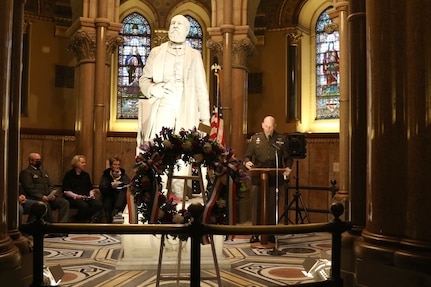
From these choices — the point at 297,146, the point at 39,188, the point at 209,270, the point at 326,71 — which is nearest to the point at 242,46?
the point at 326,71

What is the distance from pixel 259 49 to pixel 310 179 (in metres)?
3.37

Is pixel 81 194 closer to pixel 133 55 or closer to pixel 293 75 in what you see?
pixel 133 55

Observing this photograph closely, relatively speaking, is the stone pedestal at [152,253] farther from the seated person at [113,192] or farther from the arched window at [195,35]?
the arched window at [195,35]

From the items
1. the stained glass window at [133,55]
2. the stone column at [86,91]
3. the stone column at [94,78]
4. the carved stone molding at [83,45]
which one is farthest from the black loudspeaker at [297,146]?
the stained glass window at [133,55]

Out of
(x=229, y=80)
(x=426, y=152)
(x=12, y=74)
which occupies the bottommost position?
(x=426, y=152)

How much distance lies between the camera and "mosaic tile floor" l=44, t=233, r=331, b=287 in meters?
5.05

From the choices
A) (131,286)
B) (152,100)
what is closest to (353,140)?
(131,286)

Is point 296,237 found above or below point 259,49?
below

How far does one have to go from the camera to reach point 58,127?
12.3m

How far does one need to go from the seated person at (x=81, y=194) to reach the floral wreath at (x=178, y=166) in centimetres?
394

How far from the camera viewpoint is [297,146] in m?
7.81

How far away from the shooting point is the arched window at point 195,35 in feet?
44.1

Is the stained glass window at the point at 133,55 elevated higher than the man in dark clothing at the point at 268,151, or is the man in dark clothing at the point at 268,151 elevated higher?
the stained glass window at the point at 133,55

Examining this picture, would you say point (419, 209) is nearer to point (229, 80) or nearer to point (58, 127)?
point (229, 80)
